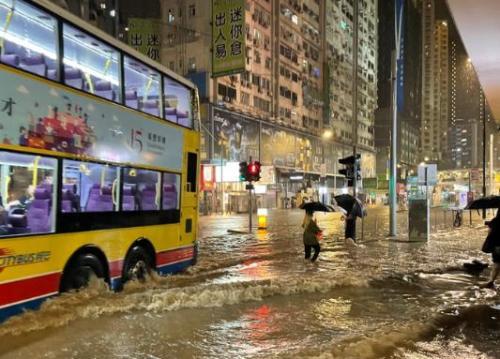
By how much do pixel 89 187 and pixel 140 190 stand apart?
1606mm

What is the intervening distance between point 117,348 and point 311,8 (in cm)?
8213

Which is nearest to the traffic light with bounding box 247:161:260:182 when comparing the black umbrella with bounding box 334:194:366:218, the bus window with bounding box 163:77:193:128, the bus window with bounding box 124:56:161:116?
the black umbrella with bounding box 334:194:366:218

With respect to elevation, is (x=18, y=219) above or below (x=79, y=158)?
below

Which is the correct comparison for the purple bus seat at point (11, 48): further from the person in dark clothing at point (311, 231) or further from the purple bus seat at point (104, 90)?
the person in dark clothing at point (311, 231)

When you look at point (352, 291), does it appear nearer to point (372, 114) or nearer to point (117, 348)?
point (117, 348)

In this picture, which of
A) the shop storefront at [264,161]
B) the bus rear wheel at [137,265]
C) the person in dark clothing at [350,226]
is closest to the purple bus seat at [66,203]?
the bus rear wheel at [137,265]

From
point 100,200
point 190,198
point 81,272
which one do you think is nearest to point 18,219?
point 81,272

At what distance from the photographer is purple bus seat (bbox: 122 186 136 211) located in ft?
30.4

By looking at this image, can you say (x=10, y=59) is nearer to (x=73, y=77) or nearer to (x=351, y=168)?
(x=73, y=77)

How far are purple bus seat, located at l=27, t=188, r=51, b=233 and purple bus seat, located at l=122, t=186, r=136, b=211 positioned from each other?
197cm

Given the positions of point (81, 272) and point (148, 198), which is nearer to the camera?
point (81, 272)

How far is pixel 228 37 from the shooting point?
91.8ft

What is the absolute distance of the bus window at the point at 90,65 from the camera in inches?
310

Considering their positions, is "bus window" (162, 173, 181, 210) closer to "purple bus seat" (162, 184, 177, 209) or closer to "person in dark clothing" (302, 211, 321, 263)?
"purple bus seat" (162, 184, 177, 209)
